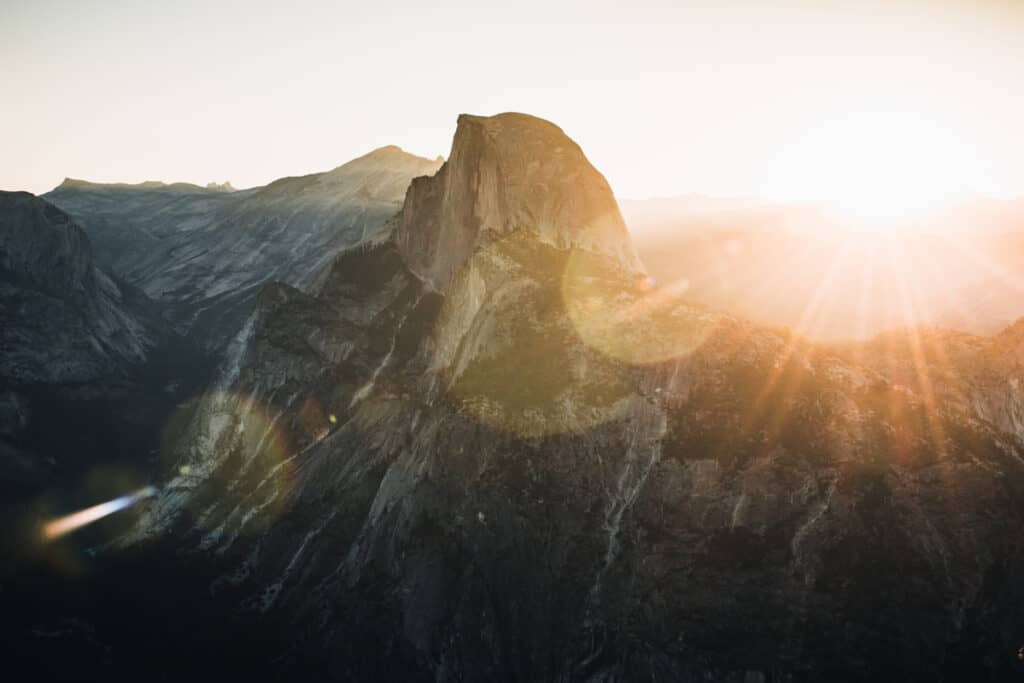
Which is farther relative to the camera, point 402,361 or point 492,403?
point 402,361

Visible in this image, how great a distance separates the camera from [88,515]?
51094 millimetres

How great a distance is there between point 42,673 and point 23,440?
4102 centimetres

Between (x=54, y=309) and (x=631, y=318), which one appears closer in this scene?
(x=631, y=318)

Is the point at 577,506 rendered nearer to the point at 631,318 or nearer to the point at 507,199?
the point at 631,318

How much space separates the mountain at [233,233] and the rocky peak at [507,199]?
128ft

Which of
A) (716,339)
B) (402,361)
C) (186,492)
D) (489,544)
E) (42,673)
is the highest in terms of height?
(716,339)

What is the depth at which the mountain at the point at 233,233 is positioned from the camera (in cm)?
10344

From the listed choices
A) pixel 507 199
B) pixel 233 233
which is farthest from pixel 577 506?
pixel 233 233

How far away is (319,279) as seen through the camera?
206ft

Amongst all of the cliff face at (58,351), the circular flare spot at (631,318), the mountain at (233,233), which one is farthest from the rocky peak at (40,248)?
the circular flare spot at (631,318)

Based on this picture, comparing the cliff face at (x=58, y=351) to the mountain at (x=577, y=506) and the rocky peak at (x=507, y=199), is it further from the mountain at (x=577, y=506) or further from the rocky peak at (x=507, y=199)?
the rocky peak at (x=507, y=199)

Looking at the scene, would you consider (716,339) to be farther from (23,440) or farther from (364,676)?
(23,440)

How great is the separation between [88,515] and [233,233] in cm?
8582

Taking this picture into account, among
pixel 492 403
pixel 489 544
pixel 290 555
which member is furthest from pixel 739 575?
pixel 290 555
